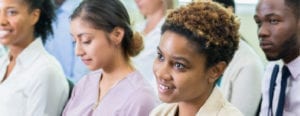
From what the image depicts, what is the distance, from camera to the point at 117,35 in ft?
4.91

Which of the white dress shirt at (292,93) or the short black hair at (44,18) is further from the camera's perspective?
the short black hair at (44,18)

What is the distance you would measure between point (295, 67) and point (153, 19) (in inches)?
42.9

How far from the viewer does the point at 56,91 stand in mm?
1582

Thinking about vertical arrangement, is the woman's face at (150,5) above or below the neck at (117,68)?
below

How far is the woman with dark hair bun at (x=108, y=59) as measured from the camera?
142cm

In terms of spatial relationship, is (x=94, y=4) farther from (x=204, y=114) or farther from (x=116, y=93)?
(x=204, y=114)

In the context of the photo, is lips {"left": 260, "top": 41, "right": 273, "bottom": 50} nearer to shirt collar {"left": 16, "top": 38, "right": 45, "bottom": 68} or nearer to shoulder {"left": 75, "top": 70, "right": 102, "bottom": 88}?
shoulder {"left": 75, "top": 70, "right": 102, "bottom": 88}

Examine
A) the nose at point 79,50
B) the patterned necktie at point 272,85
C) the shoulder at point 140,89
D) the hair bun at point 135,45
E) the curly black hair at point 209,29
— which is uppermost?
the curly black hair at point 209,29

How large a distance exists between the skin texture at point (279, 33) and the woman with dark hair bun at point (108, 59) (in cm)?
36

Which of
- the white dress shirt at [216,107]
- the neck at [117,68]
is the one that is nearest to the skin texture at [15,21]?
the neck at [117,68]

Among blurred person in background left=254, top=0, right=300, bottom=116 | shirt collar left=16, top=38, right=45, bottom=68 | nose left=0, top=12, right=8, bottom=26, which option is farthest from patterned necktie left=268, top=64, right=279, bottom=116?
nose left=0, top=12, right=8, bottom=26

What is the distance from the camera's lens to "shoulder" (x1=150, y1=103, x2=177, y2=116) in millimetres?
1248

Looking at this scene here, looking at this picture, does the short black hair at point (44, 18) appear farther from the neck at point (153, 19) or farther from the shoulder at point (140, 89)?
the neck at point (153, 19)

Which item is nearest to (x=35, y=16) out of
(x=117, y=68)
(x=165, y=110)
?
(x=117, y=68)
